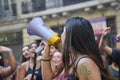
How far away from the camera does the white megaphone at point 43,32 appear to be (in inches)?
124

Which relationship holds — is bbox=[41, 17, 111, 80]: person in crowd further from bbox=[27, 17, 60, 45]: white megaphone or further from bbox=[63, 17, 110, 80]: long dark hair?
bbox=[27, 17, 60, 45]: white megaphone

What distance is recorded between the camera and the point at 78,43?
260cm

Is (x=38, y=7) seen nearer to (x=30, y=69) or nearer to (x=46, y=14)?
(x=46, y=14)

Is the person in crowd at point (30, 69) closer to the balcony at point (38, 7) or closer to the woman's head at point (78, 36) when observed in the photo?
the woman's head at point (78, 36)

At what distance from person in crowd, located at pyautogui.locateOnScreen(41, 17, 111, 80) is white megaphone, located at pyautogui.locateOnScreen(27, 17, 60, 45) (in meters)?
0.47

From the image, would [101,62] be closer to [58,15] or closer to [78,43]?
[78,43]

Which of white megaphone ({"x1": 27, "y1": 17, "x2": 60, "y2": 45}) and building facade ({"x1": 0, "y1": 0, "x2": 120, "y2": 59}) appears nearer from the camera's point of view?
→ white megaphone ({"x1": 27, "y1": 17, "x2": 60, "y2": 45})

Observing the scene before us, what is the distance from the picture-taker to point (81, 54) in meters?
2.59

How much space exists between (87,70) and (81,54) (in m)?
0.16

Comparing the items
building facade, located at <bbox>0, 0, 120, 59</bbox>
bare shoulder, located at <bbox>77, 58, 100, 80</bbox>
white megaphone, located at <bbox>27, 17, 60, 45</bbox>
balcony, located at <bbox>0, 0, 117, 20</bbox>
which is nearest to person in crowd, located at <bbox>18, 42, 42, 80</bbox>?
white megaphone, located at <bbox>27, 17, 60, 45</bbox>

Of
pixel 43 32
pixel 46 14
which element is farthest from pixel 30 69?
pixel 46 14

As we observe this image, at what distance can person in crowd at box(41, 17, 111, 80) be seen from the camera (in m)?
2.49

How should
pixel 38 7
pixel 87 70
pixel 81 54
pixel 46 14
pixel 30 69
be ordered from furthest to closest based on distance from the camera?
pixel 38 7 < pixel 46 14 < pixel 30 69 < pixel 81 54 < pixel 87 70

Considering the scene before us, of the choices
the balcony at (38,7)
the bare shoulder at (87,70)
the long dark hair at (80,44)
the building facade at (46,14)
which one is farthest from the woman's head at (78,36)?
the balcony at (38,7)
